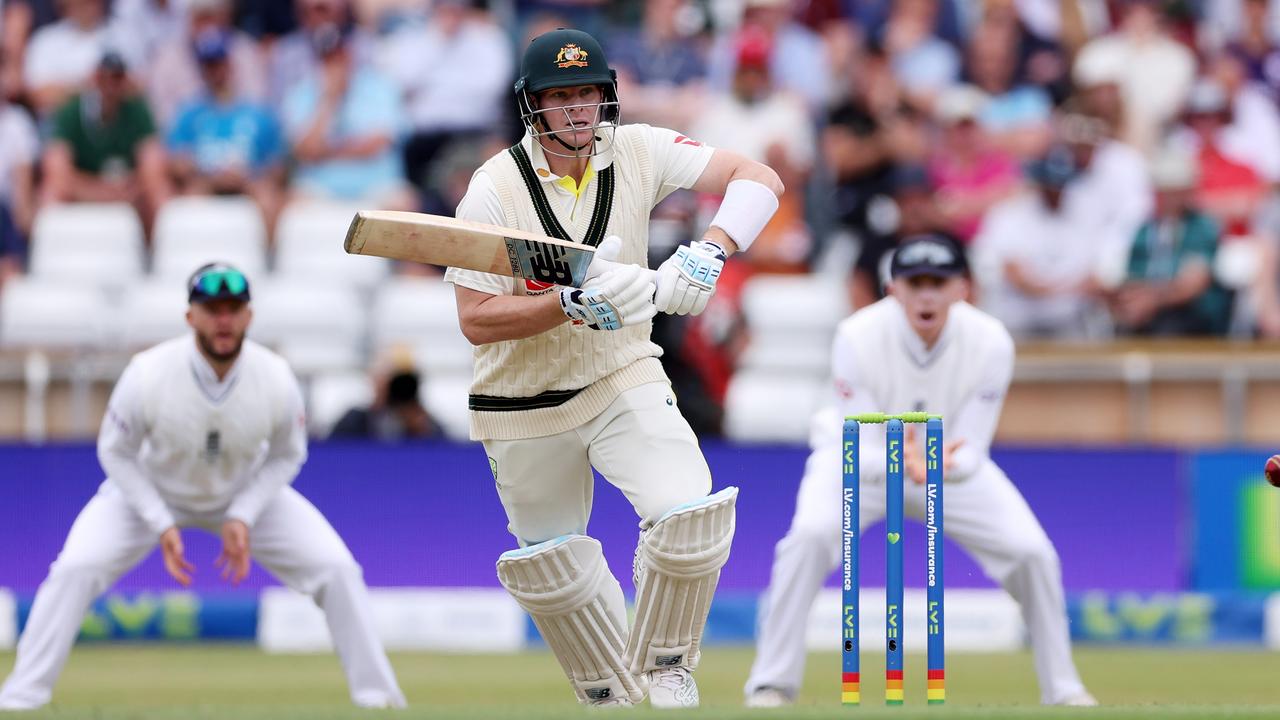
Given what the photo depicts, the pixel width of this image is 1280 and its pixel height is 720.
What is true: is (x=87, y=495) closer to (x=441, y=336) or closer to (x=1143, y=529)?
(x=441, y=336)

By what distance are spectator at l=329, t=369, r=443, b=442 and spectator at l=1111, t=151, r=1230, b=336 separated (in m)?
2.96

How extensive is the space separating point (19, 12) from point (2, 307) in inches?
79.0

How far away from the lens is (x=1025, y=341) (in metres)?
8.50

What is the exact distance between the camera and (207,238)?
30.1 ft

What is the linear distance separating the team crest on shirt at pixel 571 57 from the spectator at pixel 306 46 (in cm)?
542

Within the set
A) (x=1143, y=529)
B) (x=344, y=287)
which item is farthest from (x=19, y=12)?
(x=1143, y=529)

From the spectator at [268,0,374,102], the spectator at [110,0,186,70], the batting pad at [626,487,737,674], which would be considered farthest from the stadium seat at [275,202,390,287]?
the batting pad at [626,487,737,674]

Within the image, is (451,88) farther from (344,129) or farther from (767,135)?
(767,135)

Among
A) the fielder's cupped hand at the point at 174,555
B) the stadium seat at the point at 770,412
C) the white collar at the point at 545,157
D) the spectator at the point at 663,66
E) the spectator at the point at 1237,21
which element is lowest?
the fielder's cupped hand at the point at 174,555

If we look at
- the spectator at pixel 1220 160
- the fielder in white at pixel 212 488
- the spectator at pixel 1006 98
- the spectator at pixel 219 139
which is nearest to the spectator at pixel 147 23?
the spectator at pixel 219 139

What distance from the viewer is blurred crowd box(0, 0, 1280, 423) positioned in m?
8.93

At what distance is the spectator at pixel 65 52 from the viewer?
10.0 meters

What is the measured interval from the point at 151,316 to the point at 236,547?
331 cm

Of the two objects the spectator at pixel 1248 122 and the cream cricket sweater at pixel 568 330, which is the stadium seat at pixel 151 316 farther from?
the spectator at pixel 1248 122
